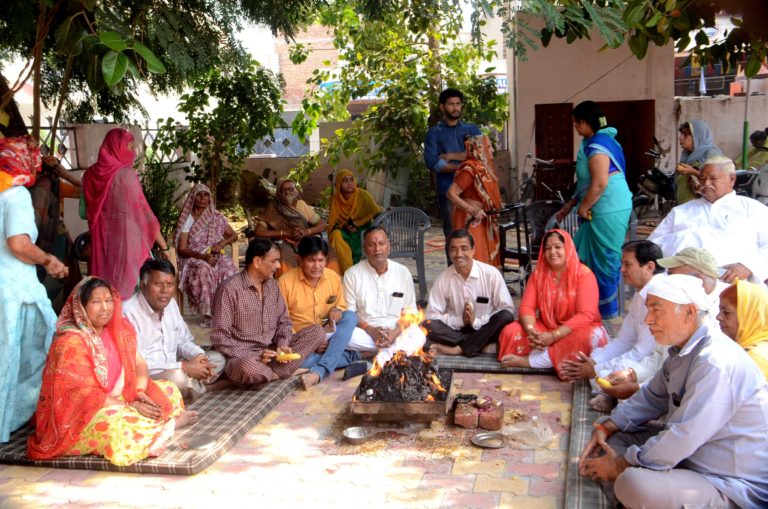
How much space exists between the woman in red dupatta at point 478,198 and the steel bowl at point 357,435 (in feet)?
9.81

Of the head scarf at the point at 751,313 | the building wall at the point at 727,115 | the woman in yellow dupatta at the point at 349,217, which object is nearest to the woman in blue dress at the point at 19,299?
the woman in yellow dupatta at the point at 349,217

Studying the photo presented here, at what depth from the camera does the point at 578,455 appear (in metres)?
4.14

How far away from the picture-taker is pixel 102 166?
5891mm

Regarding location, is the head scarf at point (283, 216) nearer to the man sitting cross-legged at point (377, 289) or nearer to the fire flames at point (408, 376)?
the man sitting cross-legged at point (377, 289)

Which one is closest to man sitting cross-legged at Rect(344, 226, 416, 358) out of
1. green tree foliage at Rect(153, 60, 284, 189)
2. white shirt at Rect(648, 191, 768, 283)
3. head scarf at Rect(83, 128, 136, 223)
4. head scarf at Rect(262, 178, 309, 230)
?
head scarf at Rect(262, 178, 309, 230)

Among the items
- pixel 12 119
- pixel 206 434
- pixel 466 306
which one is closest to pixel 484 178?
pixel 466 306

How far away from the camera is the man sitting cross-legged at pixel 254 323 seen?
18.1 feet

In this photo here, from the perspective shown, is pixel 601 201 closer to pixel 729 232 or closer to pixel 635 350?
pixel 729 232

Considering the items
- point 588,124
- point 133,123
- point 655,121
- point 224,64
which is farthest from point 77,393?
point 655,121

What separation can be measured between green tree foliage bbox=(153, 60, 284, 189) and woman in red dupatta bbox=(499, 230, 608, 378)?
519 centimetres

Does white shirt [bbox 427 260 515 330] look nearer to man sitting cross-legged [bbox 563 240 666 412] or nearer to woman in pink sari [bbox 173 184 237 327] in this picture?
man sitting cross-legged [bbox 563 240 666 412]

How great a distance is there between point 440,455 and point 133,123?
28.4 feet

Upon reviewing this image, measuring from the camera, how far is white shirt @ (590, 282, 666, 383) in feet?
15.7

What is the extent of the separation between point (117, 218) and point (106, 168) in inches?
16.4
